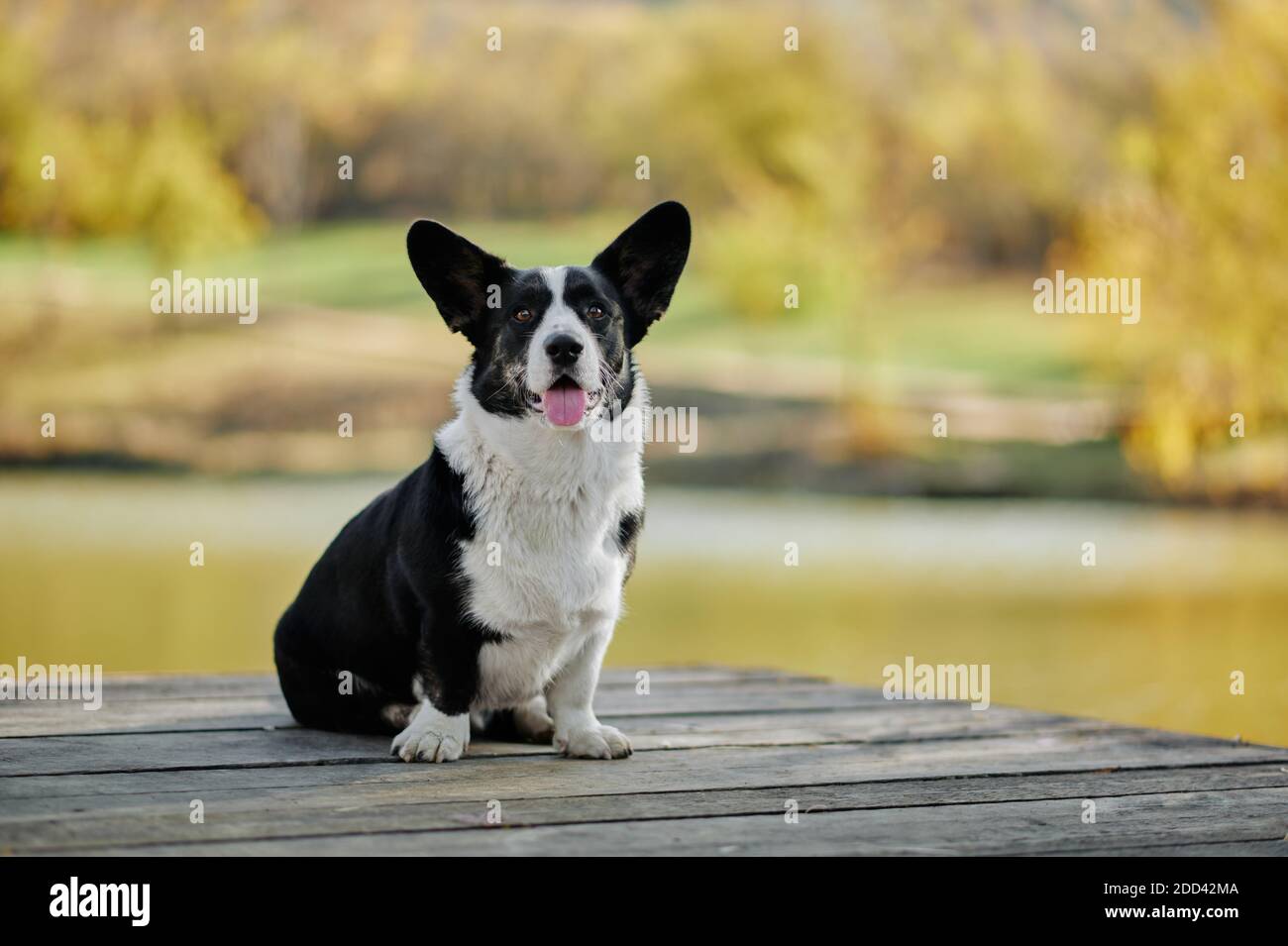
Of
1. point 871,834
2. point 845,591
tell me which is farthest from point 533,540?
point 845,591

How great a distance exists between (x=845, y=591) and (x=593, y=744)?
25.8 ft

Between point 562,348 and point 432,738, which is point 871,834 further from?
point 562,348

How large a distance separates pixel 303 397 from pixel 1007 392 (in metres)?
9.03

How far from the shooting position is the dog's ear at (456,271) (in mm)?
3053

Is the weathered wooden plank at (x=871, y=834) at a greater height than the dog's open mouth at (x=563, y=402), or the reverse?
the dog's open mouth at (x=563, y=402)

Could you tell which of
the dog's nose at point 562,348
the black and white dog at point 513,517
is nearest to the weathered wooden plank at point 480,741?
the black and white dog at point 513,517

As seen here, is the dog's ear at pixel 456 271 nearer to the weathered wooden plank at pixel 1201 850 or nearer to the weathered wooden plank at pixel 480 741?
the weathered wooden plank at pixel 480 741

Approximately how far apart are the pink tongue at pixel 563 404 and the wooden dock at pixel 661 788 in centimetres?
66

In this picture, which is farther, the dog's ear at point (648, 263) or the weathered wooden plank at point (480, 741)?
the dog's ear at point (648, 263)

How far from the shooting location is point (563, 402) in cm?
291

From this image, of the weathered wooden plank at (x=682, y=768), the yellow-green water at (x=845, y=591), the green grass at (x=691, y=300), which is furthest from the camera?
the green grass at (x=691, y=300)

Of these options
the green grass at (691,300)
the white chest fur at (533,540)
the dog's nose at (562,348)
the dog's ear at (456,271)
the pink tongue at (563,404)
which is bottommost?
the white chest fur at (533,540)
